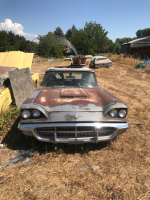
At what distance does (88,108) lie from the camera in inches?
99.8

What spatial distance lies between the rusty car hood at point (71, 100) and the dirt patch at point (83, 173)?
2.60 ft

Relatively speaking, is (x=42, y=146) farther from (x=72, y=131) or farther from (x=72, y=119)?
(x=72, y=119)

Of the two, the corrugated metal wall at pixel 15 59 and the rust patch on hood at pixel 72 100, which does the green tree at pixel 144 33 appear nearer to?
the corrugated metal wall at pixel 15 59

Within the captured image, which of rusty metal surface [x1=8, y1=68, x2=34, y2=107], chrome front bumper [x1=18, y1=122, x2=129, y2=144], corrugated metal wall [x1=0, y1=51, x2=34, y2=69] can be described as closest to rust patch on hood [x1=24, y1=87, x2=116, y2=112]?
chrome front bumper [x1=18, y1=122, x2=129, y2=144]

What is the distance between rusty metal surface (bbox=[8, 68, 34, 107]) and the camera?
4242mm

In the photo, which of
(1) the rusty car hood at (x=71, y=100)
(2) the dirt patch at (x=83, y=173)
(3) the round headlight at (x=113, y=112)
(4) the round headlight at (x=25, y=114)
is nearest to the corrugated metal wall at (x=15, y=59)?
(1) the rusty car hood at (x=71, y=100)

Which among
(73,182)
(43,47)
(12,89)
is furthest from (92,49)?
(73,182)

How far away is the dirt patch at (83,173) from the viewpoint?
1.85 metres

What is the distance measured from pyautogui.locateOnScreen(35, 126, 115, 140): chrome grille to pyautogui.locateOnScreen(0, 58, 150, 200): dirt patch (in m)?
0.38

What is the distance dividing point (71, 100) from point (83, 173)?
1.24 meters

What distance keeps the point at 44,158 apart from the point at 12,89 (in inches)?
95.6

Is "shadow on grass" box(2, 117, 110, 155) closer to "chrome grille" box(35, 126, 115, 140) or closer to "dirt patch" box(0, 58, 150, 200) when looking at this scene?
"dirt patch" box(0, 58, 150, 200)

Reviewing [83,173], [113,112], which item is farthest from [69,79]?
[83,173]

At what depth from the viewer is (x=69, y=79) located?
3779mm
